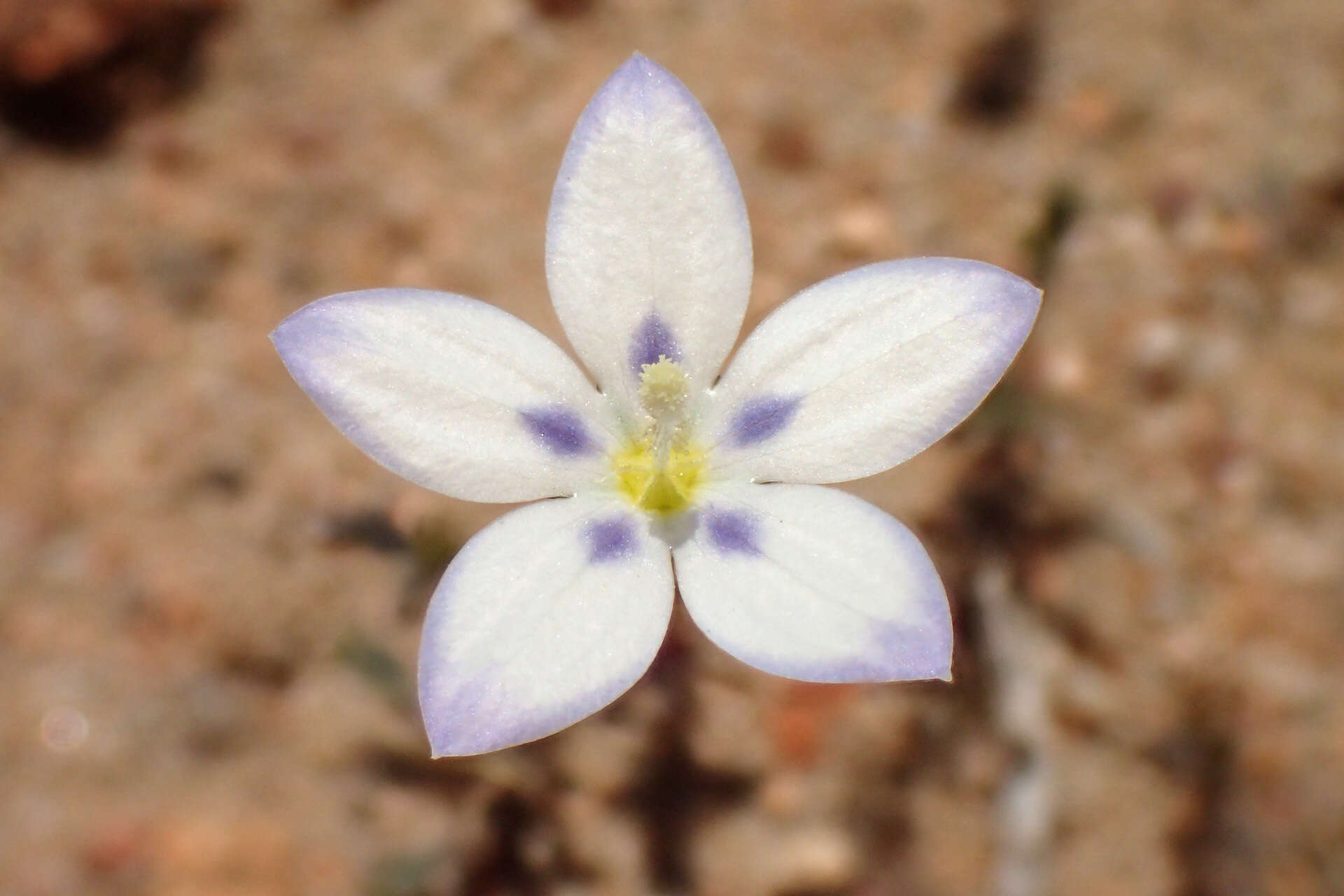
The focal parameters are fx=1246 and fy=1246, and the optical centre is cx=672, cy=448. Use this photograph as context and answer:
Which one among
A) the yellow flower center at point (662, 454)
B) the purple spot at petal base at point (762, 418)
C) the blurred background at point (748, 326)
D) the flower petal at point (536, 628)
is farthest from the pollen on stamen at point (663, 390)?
the blurred background at point (748, 326)

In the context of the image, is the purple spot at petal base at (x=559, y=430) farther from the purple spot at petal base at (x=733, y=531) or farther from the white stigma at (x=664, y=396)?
the purple spot at petal base at (x=733, y=531)

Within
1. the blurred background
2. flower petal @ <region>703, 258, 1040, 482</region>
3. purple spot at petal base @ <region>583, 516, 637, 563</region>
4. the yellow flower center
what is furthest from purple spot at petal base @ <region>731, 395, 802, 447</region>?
the blurred background

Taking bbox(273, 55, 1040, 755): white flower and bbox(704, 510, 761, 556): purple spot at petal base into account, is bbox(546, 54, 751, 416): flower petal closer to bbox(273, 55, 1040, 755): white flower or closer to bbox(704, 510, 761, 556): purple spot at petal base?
bbox(273, 55, 1040, 755): white flower

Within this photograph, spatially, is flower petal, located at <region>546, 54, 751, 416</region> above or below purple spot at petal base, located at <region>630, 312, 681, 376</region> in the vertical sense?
above

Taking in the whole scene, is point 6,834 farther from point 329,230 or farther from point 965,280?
point 965,280

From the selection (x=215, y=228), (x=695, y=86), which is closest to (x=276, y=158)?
(x=215, y=228)

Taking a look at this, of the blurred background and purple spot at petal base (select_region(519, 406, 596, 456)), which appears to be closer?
purple spot at petal base (select_region(519, 406, 596, 456))
